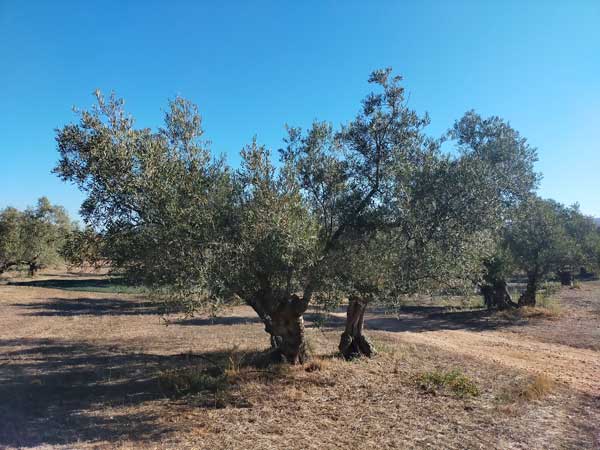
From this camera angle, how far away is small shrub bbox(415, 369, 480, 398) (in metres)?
10.6

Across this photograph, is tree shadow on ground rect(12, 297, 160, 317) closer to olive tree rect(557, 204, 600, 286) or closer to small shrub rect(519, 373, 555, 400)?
small shrub rect(519, 373, 555, 400)

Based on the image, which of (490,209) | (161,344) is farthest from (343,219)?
(161,344)

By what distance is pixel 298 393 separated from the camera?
1025cm

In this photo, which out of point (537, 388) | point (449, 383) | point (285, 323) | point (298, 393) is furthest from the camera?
point (285, 323)

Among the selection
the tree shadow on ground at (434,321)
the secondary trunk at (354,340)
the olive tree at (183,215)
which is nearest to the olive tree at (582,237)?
the tree shadow on ground at (434,321)

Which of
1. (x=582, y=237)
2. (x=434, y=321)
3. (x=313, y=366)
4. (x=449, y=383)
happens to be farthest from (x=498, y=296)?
(x=313, y=366)

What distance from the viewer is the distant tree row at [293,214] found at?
8.50 m

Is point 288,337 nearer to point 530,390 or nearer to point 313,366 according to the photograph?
point 313,366

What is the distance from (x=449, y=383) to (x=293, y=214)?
253 inches

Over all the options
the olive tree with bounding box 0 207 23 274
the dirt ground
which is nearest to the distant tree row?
the dirt ground

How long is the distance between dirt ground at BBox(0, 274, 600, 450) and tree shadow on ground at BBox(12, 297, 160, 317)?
5.78m

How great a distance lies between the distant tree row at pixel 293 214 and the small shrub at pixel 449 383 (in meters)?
2.49

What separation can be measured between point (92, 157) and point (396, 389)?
9097 millimetres

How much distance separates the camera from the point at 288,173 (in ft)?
31.3
